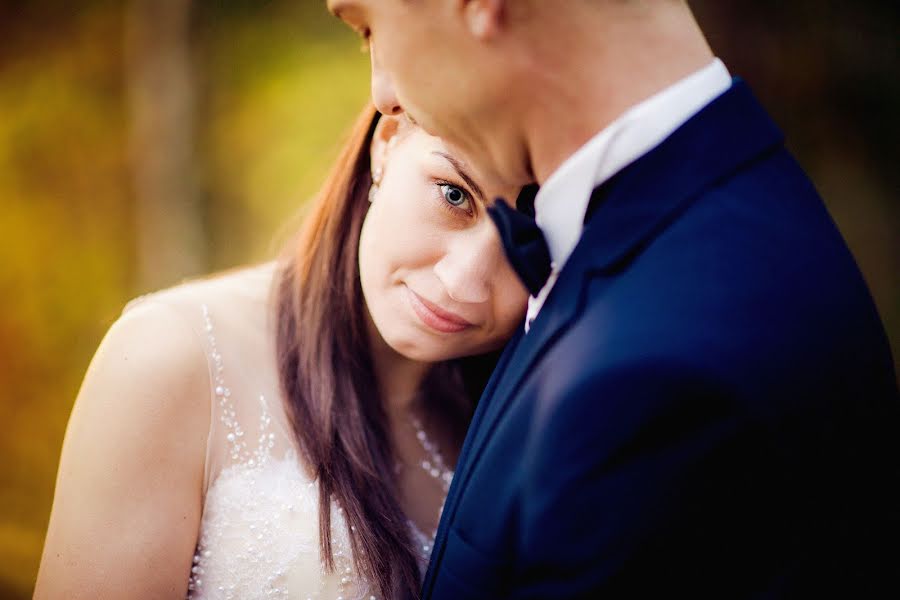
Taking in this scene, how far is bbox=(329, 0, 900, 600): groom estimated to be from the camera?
0.93 meters

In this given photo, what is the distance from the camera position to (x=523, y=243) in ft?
3.72

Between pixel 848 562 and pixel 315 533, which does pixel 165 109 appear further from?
pixel 848 562

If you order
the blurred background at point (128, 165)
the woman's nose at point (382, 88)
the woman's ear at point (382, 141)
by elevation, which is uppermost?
the blurred background at point (128, 165)

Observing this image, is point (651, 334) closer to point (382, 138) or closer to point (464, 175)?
point (464, 175)

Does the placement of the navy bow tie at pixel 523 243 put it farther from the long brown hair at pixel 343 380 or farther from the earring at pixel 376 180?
the long brown hair at pixel 343 380

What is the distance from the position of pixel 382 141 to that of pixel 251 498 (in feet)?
2.81

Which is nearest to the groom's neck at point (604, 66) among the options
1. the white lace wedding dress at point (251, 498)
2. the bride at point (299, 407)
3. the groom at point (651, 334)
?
the groom at point (651, 334)

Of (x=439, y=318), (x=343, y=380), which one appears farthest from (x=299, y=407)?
(x=439, y=318)

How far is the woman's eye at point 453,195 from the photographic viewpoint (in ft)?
5.33

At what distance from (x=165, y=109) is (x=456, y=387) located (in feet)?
12.8

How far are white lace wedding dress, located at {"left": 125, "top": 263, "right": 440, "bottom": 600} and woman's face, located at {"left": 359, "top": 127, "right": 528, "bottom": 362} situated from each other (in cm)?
43

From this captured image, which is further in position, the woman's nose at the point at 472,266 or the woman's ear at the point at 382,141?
the woman's ear at the point at 382,141

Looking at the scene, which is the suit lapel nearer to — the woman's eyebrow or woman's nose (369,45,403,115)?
woman's nose (369,45,403,115)

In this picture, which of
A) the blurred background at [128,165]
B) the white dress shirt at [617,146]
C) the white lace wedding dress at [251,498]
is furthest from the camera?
the blurred background at [128,165]
